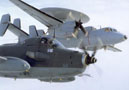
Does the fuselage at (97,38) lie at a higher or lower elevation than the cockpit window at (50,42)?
lower

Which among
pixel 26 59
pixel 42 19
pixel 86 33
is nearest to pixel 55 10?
pixel 42 19

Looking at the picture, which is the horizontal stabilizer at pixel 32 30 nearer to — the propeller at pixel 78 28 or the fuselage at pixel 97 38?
the fuselage at pixel 97 38

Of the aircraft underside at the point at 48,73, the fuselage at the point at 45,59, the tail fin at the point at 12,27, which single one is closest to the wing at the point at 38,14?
the tail fin at the point at 12,27

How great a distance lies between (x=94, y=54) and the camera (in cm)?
1873

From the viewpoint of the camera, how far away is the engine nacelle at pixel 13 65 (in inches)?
766

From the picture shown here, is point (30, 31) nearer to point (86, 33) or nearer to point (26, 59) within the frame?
point (86, 33)

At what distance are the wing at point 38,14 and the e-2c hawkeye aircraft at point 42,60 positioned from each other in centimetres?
1828

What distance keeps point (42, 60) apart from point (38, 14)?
2225 cm

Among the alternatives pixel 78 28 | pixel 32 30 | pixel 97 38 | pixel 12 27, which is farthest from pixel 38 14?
pixel 12 27

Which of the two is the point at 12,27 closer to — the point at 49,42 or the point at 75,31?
the point at 75,31

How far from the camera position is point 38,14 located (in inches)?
1642

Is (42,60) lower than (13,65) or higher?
higher

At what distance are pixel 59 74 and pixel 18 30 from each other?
31729mm

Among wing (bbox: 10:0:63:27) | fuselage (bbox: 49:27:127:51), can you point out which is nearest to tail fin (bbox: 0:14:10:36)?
wing (bbox: 10:0:63:27)
